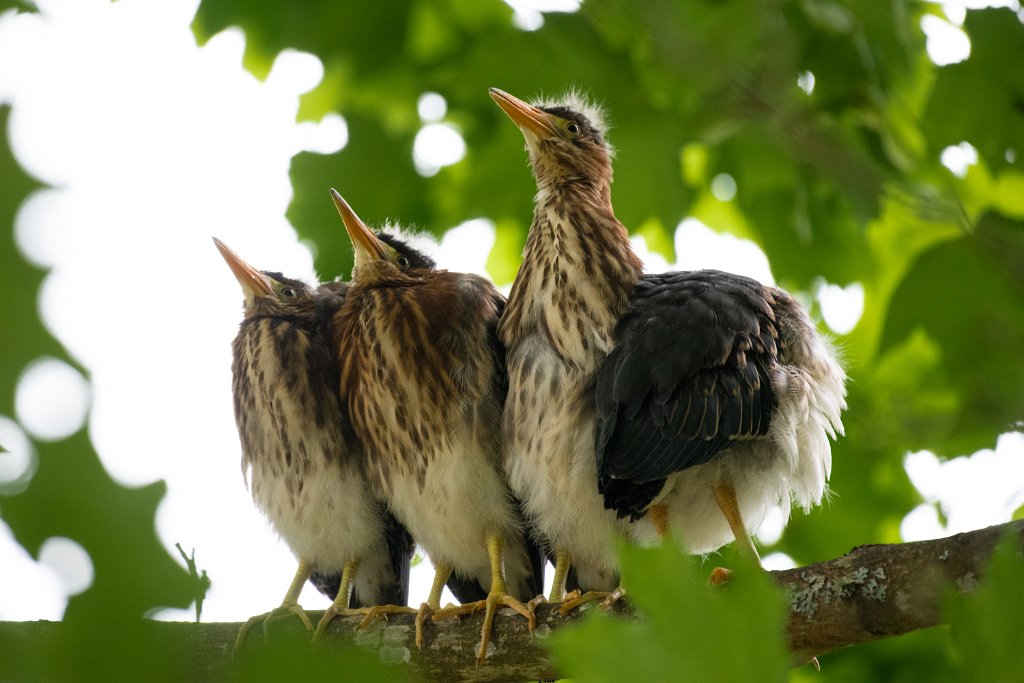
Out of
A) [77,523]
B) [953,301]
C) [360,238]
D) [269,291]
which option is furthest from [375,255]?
[77,523]

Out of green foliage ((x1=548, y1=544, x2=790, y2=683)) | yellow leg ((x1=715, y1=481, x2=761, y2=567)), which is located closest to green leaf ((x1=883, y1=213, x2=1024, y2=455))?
yellow leg ((x1=715, y1=481, x2=761, y2=567))

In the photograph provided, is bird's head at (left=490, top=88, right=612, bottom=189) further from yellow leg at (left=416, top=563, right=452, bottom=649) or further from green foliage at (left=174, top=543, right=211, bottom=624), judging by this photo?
green foliage at (left=174, top=543, right=211, bottom=624)

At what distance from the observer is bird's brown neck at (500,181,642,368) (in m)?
2.26

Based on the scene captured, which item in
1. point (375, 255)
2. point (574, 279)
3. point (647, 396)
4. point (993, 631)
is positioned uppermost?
point (375, 255)

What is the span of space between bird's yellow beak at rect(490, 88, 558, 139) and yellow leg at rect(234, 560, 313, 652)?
1227 millimetres

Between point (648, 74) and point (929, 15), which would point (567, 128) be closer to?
point (648, 74)

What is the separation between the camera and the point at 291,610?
243 cm

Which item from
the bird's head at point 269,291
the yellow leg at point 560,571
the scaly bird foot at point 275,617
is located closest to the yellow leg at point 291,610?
the scaly bird foot at point 275,617

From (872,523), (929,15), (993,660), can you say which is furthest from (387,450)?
(993,660)

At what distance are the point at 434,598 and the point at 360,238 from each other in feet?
3.05

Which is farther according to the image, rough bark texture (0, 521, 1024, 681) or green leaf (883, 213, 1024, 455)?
green leaf (883, 213, 1024, 455)

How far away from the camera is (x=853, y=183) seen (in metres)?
1.16

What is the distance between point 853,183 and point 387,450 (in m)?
1.54

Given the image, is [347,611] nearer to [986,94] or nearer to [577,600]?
[577,600]
